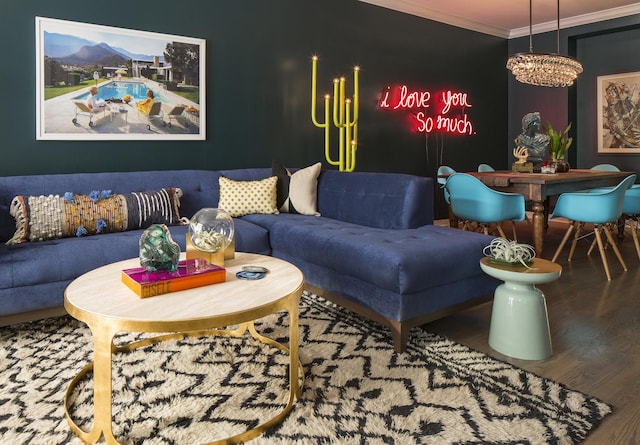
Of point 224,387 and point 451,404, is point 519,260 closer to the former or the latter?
point 451,404

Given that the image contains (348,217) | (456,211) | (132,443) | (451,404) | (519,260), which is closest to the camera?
(132,443)

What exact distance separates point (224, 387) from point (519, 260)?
4.82ft

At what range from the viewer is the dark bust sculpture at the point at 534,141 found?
4508 millimetres

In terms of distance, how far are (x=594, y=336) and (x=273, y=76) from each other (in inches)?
135

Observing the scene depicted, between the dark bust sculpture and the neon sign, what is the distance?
144 centimetres

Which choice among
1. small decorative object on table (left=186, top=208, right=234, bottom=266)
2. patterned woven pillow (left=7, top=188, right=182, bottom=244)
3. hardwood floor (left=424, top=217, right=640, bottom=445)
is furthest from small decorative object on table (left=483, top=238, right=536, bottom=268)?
patterned woven pillow (left=7, top=188, right=182, bottom=244)

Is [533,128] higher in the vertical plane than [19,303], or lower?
higher

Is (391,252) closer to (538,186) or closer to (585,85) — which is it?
(538,186)

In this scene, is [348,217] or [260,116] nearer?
[348,217]

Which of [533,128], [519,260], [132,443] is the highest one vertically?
[533,128]

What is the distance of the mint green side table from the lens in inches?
86.2

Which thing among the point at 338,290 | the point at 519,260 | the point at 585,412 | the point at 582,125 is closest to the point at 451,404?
the point at 585,412

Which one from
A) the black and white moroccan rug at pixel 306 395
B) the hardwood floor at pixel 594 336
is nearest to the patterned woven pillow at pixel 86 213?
the black and white moroccan rug at pixel 306 395

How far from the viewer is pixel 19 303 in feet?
7.73
